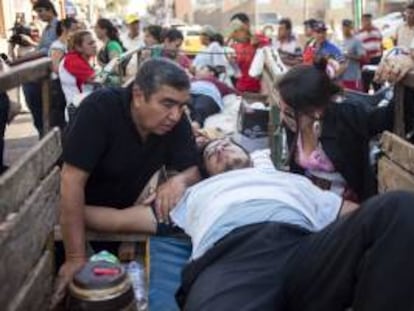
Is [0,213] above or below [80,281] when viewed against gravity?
above

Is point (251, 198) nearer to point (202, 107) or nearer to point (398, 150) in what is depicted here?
point (398, 150)

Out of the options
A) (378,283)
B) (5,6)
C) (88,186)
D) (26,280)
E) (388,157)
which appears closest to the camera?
(378,283)

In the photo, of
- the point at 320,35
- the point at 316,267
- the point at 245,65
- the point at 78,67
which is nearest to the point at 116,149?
the point at 316,267

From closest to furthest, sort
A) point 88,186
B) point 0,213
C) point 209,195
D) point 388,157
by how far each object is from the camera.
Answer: point 0,213 < point 209,195 < point 388,157 < point 88,186

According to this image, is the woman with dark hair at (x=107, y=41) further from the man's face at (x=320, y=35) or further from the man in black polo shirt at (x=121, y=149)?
the man in black polo shirt at (x=121, y=149)

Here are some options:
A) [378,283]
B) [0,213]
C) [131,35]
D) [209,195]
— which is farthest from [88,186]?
[131,35]

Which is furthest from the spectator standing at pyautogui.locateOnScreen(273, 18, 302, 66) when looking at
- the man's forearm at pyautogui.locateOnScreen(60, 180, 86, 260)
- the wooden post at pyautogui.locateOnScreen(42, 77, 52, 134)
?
the wooden post at pyautogui.locateOnScreen(42, 77, 52, 134)

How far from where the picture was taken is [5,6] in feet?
70.1

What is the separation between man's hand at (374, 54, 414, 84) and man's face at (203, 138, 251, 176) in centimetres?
85

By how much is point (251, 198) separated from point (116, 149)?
0.96m

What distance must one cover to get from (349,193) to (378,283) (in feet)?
6.13

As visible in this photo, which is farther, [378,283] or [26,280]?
[26,280]

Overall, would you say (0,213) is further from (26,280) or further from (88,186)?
(88,186)

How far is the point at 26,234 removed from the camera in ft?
9.06
